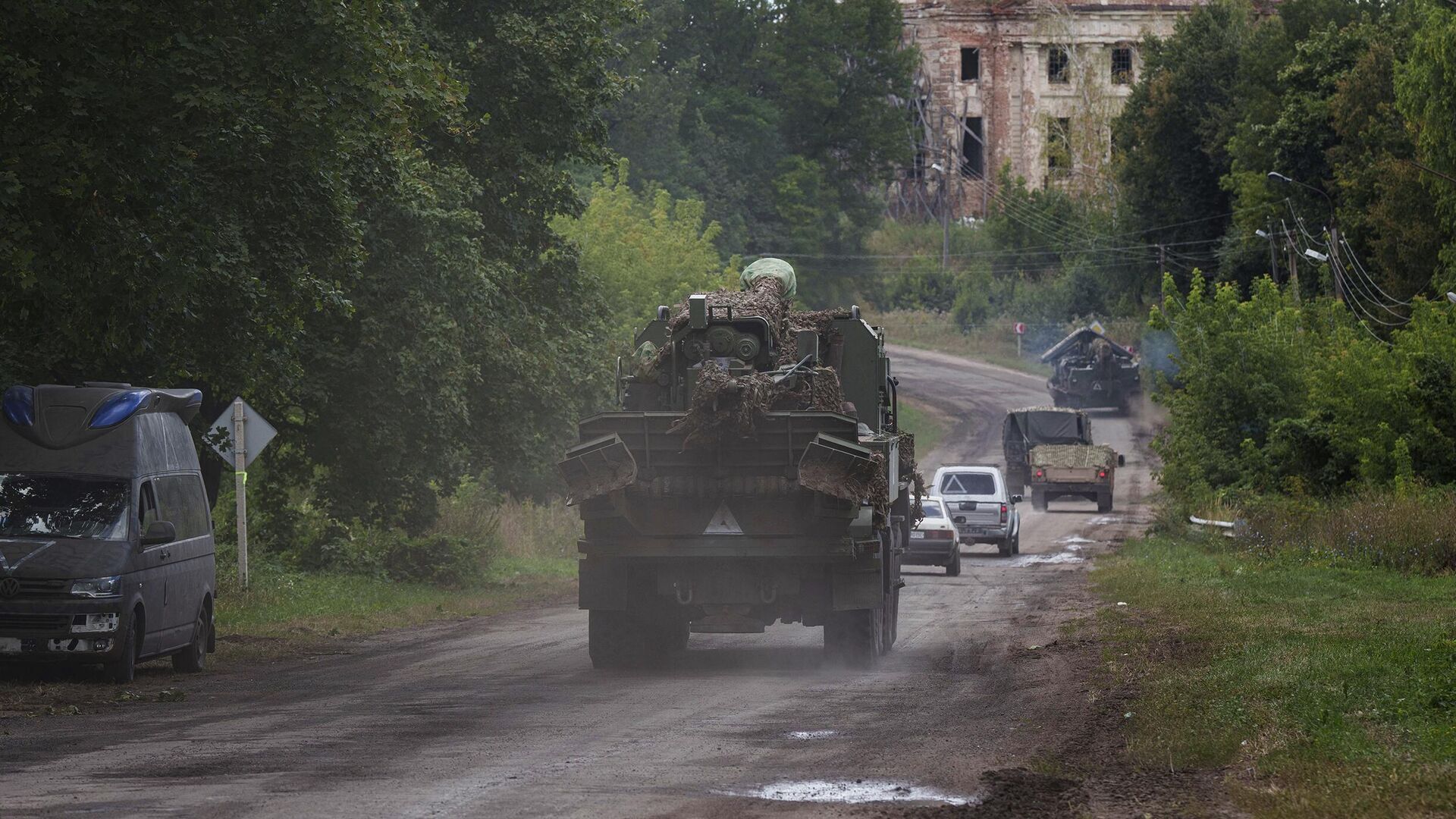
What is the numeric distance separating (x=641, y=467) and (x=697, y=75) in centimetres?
7616

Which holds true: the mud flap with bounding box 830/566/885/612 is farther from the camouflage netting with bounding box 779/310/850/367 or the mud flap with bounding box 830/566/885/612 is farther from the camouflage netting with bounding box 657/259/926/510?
the camouflage netting with bounding box 779/310/850/367

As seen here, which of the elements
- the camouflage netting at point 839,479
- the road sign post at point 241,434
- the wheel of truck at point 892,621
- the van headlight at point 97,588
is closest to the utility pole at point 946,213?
the road sign post at point 241,434

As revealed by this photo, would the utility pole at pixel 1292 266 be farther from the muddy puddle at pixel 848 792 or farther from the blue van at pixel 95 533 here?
the muddy puddle at pixel 848 792

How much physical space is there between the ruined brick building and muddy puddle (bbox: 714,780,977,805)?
90120mm

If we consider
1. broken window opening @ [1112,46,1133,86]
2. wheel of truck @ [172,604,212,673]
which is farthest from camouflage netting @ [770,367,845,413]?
broken window opening @ [1112,46,1133,86]

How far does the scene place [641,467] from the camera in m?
16.2

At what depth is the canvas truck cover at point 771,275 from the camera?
62.4ft

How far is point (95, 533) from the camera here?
1591 cm

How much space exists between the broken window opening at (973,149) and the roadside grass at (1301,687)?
79.5 meters

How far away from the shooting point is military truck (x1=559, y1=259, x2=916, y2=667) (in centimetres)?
1588

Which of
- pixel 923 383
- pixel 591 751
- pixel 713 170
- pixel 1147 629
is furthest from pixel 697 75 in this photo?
pixel 591 751

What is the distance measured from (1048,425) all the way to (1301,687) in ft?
141

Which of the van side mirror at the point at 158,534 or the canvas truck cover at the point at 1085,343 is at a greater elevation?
the canvas truck cover at the point at 1085,343

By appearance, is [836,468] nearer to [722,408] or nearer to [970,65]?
[722,408]
